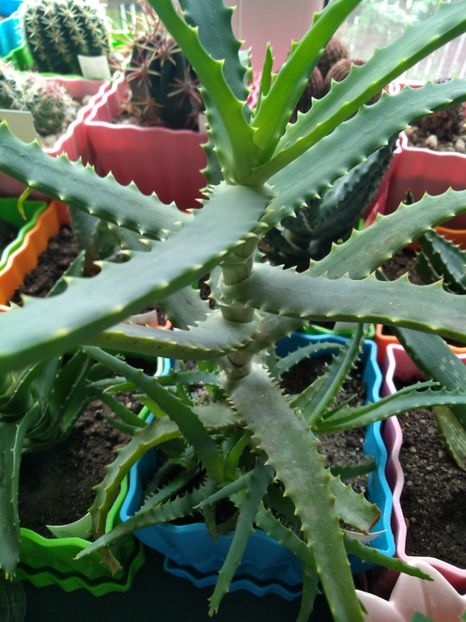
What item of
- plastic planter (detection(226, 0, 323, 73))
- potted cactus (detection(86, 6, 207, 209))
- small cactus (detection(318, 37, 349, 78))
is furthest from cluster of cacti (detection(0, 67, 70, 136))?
small cactus (detection(318, 37, 349, 78))

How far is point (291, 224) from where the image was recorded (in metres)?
0.77

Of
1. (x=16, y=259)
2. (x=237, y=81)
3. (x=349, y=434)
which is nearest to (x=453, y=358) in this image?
(x=349, y=434)

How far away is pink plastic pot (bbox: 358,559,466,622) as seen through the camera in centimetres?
51

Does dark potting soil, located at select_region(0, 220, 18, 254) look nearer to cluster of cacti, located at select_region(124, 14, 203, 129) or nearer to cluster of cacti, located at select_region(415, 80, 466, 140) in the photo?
cluster of cacti, located at select_region(124, 14, 203, 129)

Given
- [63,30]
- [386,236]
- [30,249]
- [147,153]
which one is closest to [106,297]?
[386,236]

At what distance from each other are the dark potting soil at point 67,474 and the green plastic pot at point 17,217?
0.32 metres

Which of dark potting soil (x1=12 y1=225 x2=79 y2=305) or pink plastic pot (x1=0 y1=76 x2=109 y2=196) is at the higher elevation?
pink plastic pot (x1=0 y1=76 x2=109 y2=196)

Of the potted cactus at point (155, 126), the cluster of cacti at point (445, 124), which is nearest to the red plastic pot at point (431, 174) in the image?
the cluster of cacti at point (445, 124)

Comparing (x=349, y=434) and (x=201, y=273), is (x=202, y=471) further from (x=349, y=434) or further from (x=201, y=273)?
(x=201, y=273)

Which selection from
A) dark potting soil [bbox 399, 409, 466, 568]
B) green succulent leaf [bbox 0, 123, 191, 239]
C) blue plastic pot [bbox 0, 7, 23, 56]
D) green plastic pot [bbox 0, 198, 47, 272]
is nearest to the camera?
green succulent leaf [bbox 0, 123, 191, 239]

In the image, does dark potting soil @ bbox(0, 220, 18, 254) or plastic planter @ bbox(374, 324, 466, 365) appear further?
dark potting soil @ bbox(0, 220, 18, 254)

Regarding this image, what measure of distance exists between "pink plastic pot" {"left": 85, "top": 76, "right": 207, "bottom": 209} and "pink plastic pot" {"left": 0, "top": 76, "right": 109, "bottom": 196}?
0.05 feet

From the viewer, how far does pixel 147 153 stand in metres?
1.01

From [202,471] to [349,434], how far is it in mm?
226
